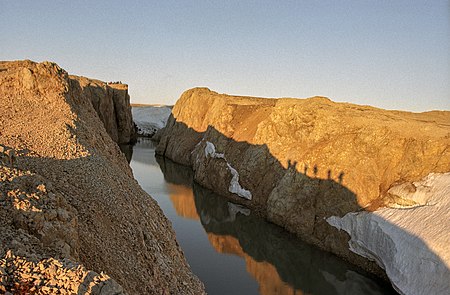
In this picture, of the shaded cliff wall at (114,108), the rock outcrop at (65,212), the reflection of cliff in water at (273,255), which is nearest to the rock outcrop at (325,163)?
the reflection of cliff in water at (273,255)

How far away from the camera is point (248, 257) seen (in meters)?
22.2

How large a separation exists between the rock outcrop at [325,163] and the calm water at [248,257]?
1.36 meters

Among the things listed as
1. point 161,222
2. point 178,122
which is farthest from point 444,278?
point 178,122

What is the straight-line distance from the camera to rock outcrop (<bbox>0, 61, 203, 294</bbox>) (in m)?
5.50

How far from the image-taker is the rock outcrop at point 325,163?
2180cm

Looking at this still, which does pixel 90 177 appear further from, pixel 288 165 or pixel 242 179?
pixel 242 179

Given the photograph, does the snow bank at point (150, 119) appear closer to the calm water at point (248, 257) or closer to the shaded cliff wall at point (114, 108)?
the shaded cliff wall at point (114, 108)

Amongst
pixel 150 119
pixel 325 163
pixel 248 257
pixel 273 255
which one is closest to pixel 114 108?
pixel 150 119

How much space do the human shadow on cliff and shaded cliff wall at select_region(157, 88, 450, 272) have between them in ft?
0.25

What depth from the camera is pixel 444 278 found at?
1451 cm

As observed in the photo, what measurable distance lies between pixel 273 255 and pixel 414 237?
9.74 metres

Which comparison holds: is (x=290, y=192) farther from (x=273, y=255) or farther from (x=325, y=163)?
(x=273, y=255)

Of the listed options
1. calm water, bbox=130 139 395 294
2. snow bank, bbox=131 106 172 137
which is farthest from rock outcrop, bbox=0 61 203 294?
snow bank, bbox=131 106 172 137

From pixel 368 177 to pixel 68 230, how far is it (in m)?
21.9
